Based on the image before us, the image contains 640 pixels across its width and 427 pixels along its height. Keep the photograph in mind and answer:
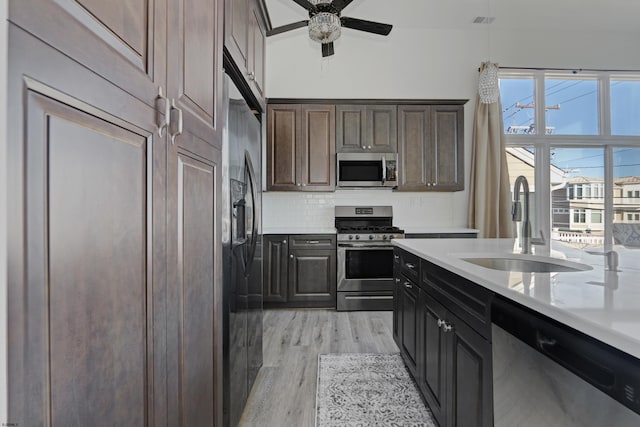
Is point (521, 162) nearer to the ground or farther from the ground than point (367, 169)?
farther from the ground

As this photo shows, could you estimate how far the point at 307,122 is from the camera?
13.0ft

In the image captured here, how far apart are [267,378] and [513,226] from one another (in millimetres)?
3546

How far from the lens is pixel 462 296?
1285 mm

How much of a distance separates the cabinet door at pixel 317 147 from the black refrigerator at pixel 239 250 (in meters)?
1.89

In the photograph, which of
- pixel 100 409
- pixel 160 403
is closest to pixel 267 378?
pixel 160 403

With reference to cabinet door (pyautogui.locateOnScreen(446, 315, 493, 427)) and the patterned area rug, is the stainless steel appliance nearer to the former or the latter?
the patterned area rug

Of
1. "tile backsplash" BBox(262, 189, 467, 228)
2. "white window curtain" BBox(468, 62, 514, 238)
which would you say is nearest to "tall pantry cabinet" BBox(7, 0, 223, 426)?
"tile backsplash" BBox(262, 189, 467, 228)

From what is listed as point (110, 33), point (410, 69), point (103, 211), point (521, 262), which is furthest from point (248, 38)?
point (410, 69)

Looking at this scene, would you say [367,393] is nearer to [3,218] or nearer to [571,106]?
[3,218]

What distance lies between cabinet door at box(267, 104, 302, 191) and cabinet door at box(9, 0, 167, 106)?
125 inches

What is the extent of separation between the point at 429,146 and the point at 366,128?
82 centimetres

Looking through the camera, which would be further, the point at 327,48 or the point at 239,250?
the point at 327,48

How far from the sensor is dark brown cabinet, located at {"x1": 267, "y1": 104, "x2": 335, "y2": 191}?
3.96 m

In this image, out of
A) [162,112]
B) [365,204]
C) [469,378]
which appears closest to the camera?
[162,112]
